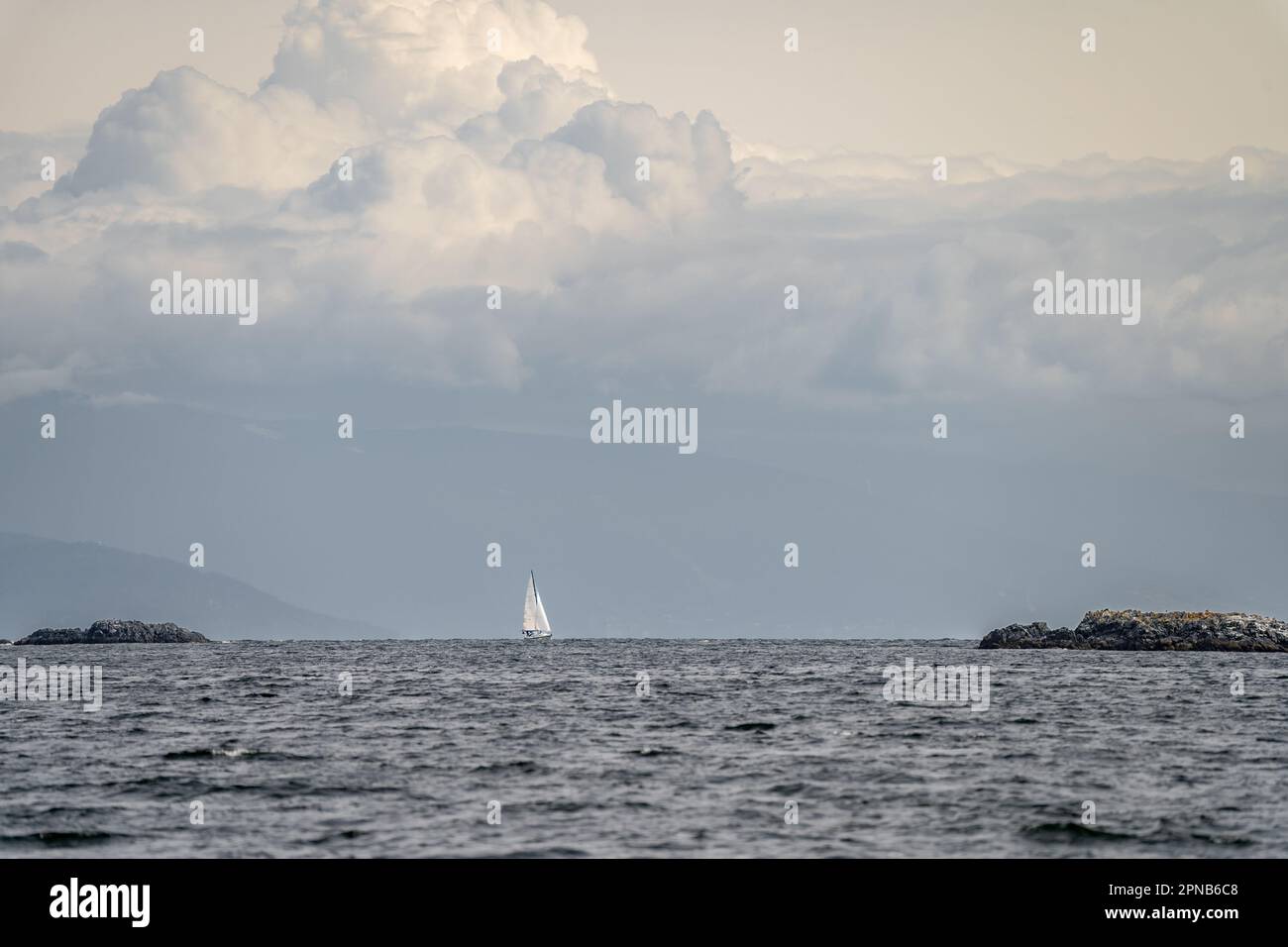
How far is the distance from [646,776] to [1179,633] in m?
149

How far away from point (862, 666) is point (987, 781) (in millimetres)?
93495

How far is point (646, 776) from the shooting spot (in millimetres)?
43750

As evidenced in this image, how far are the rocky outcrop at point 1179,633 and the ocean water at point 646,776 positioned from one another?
97.1 meters

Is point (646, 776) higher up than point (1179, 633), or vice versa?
point (646, 776)

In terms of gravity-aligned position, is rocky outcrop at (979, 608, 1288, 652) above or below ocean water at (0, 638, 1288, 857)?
below

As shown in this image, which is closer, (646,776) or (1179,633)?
(646,776)

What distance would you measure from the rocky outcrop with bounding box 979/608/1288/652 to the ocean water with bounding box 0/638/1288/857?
97095 mm

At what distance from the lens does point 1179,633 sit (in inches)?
6959

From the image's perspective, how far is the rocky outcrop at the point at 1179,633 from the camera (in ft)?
573

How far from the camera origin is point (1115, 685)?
93312 mm

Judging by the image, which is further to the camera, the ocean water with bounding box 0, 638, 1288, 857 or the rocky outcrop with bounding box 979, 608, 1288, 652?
the rocky outcrop with bounding box 979, 608, 1288, 652

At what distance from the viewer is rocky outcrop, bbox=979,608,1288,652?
573 ft
